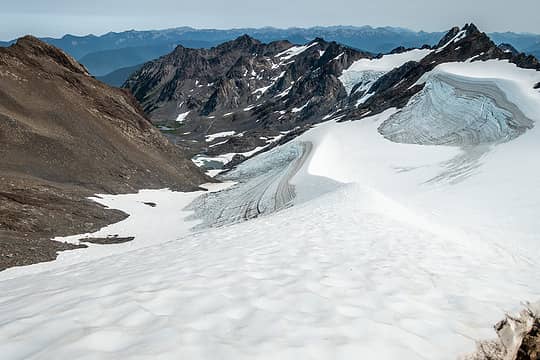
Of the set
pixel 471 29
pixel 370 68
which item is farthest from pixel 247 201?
pixel 370 68

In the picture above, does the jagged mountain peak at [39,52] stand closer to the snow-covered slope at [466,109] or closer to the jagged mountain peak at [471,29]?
the snow-covered slope at [466,109]

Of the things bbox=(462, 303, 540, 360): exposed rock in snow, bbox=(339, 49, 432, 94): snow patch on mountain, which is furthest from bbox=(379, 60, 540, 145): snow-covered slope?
Answer: bbox=(339, 49, 432, 94): snow patch on mountain

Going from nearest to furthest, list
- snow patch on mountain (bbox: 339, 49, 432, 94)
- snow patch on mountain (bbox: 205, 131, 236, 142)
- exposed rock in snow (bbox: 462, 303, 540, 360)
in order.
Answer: exposed rock in snow (bbox: 462, 303, 540, 360), snow patch on mountain (bbox: 339, 49, 432, 94), snow patch on mountain (bbox: 205, 131, 236, 142)

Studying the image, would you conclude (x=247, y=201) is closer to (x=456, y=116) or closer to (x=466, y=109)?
(x=456, y=116)

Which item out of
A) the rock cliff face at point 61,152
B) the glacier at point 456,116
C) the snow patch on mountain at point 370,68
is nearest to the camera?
the rock cliff face at point 61,152

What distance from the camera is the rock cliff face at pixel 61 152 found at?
3366 cm

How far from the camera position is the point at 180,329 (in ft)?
17.3

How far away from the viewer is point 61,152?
167ft

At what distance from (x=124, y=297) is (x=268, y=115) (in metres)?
167

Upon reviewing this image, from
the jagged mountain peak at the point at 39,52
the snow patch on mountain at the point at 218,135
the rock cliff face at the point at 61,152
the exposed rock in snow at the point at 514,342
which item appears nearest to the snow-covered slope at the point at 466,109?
the rock cliff face at the point at 61,152

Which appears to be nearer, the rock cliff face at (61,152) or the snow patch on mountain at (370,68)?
the rock cliff face at (61,152)

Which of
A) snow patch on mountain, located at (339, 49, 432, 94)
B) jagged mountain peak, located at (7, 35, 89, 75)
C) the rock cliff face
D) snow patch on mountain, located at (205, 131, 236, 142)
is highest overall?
snow patch on mountain, located at (339, 49, 432, 94)

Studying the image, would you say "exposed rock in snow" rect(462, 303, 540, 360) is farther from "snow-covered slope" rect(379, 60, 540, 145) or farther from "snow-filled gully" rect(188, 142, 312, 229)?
"snow-covered slope" rect(379, 60, 540, 145)

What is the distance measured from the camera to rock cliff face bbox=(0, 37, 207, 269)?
33656mm
